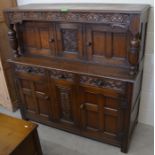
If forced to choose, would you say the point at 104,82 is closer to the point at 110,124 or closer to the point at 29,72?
the point at 110,124

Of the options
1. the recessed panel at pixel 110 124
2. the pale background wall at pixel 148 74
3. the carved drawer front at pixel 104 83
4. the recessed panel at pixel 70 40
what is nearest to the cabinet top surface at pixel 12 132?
the carved drawer front at pixel 104 83

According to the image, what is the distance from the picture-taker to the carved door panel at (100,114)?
5.76 feet

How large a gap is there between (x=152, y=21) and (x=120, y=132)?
1.09m

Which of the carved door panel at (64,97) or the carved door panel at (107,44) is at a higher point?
the carved door panel at (107,44)

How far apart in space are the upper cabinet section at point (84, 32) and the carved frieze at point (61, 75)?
20 centimetres

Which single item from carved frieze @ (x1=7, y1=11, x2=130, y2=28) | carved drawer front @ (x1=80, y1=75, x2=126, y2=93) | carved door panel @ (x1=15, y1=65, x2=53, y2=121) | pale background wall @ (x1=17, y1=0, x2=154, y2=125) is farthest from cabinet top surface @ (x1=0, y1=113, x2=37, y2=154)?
pale background wall @ (x1=17, y1=0, x2=154, y2=125)

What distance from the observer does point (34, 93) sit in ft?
7.02

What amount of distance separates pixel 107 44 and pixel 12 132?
43.7 inches

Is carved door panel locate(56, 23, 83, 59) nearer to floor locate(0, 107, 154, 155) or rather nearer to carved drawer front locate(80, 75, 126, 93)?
carved drawer front locate(80, 75, 126, 93)

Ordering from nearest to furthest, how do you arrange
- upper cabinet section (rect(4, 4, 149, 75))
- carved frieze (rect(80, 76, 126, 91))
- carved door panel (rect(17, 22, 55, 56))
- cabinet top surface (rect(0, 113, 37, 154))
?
cabinet top surface (rect(0, 113, 37, 154)) → upper cabinet section (rect(4, 4, 149, 75)) → carved frieze (rect(80, 76, 126, 91)) → carved door panel (rect(17, 22, 55, 56))

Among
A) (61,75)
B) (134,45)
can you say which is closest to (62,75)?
(61,75)

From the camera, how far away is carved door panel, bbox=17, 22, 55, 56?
6.42 ft

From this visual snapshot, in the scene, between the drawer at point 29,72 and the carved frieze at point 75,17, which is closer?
the carved frieze at point 75,17

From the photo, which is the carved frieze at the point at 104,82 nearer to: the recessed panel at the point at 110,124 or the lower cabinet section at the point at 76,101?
the lower cabinet section at the point at 76,101
